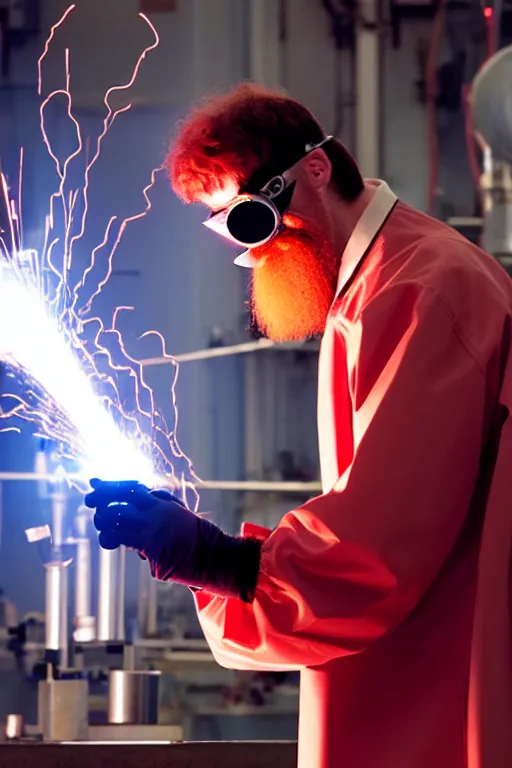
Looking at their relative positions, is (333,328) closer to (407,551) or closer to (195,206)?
(407,551)

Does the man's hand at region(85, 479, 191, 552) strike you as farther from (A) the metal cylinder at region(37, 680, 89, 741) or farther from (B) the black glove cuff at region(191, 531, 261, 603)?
(A) the metal cylinder at region(37, 680, 89, 741)

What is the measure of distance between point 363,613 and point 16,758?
1222 millimetres

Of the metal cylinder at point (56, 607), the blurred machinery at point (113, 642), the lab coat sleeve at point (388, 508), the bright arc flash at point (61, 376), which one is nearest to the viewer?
the lab coat sleeve at point (388, 508)

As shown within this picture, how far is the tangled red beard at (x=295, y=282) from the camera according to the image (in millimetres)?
1506

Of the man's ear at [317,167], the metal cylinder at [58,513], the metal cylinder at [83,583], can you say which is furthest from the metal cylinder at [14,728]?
the man's ear at [317,167]

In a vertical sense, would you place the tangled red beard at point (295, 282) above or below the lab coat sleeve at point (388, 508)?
above

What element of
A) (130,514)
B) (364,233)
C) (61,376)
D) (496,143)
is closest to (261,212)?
(364,233)

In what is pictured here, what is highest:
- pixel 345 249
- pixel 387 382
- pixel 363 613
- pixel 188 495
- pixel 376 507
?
pixel 345 249

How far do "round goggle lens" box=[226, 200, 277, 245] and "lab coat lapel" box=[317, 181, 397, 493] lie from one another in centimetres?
10

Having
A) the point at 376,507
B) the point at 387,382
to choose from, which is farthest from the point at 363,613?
the point at 387,382

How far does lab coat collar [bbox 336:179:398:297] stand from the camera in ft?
4.70

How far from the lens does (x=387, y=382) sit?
1272mm

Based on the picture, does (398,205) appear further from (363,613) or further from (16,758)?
(16,758)

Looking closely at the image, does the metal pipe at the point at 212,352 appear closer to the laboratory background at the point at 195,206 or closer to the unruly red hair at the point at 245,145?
the laboratory background at the point at 195,206
